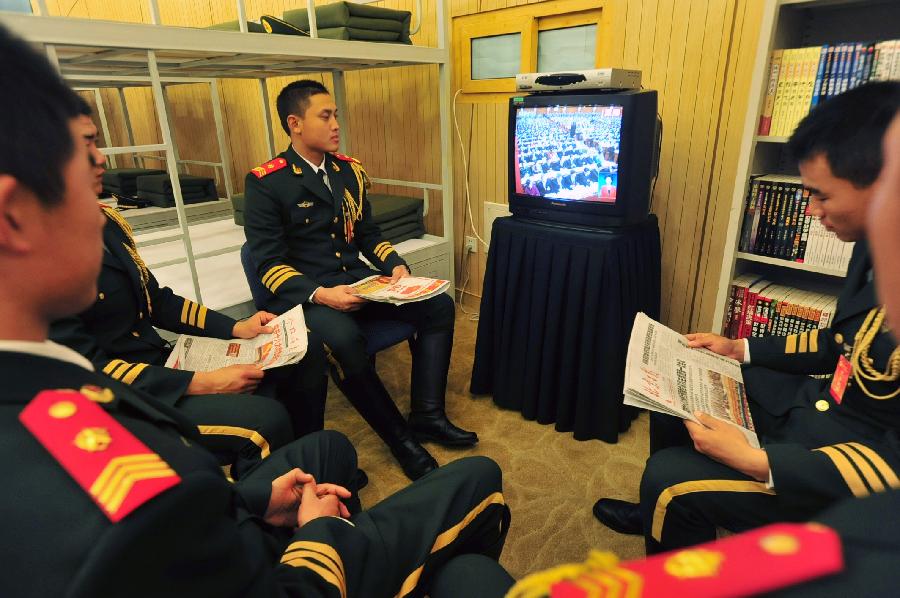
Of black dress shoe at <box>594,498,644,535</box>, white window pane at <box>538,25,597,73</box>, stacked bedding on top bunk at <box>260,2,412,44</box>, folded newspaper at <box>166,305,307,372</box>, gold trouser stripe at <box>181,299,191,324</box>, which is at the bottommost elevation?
black dress shoe at <box>594,498,644,535</box>

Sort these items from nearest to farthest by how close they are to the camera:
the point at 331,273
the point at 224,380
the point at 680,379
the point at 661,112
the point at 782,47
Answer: the point at 680,379 < the point at 224,380 < the point at 782,47 < the point at 331,273 < the point at 661,112

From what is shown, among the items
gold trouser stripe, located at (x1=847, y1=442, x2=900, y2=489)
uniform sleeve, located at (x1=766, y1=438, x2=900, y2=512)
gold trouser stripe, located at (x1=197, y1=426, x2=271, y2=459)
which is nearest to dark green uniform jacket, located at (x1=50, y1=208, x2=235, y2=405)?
gold trouser stripe, located at (x1=197, y1=426, x2=271, y2=459)

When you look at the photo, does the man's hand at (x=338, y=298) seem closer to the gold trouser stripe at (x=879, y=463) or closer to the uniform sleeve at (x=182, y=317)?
the uniform sleeve at (x=182, y=317)

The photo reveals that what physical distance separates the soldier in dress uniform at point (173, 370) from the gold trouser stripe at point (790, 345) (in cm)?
138

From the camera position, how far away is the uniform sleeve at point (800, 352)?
1.34 meters

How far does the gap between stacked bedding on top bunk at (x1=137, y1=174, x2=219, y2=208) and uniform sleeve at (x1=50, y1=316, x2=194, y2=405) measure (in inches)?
113

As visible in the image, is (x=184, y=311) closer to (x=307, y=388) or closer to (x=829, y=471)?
(x=307, y=388)

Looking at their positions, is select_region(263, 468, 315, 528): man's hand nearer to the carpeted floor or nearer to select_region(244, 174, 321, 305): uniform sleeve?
the carpeted floor

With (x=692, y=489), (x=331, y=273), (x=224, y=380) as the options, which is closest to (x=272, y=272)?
(x=331, y=273)

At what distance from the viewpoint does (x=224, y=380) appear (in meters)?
1.40

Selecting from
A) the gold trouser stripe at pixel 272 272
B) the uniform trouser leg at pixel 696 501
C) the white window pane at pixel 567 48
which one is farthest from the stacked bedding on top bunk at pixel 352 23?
the uniform trouser leg at pixel 696 501

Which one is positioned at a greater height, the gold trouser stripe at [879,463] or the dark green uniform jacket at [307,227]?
the dark green uniform jacket at [307,227]

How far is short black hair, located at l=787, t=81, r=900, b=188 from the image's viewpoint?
1049mm

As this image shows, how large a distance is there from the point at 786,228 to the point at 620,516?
111 cm
